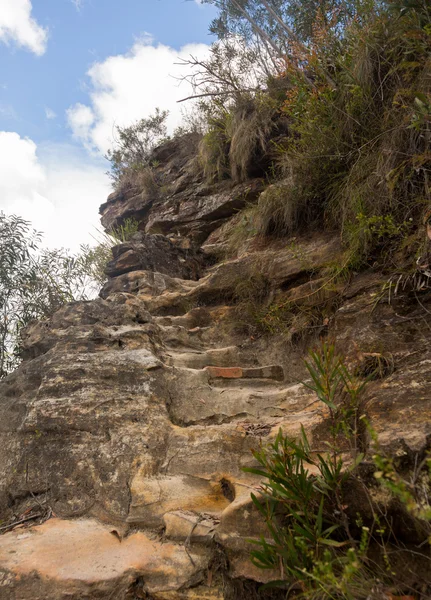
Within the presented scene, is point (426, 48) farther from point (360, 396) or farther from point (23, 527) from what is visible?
point (23, 527)

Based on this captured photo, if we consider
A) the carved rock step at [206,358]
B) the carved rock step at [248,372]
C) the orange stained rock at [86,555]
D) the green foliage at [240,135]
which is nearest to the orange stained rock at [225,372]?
the carved rock step at [248,372]

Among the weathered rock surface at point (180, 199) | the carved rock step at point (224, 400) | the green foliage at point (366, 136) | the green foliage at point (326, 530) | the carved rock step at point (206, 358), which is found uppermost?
the weathered rock surface at point (180, 199)

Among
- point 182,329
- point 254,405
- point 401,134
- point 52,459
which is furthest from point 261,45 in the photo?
point 52,459

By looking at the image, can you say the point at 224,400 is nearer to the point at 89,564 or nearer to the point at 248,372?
the point at 248,372

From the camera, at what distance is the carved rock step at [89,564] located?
6.00 feet

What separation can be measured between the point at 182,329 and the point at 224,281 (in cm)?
79

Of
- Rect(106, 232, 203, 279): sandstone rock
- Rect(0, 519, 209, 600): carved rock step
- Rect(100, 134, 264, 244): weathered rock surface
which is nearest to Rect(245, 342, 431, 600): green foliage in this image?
Rect(0, 519, 209, 600): carved rock step

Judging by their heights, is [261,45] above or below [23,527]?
above

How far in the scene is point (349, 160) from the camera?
401 centimetres

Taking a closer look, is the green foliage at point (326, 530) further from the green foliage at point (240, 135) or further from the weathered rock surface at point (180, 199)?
the green foliage at point (240, 135)

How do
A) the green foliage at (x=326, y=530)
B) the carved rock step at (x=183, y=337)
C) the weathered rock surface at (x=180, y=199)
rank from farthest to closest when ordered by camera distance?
1. the weathered rock surface at (x=180, y=199)
2. the carved rock step at (x=183, y=337)
3. the green foliage at (x=326, y=530)

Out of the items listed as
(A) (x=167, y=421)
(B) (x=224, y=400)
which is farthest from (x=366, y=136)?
(A) (x=167, y=421)

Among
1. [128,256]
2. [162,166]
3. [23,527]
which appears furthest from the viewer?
[162,166]

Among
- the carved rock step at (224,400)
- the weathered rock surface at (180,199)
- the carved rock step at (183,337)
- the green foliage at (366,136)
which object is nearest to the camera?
the carved rock step at (224,400)
